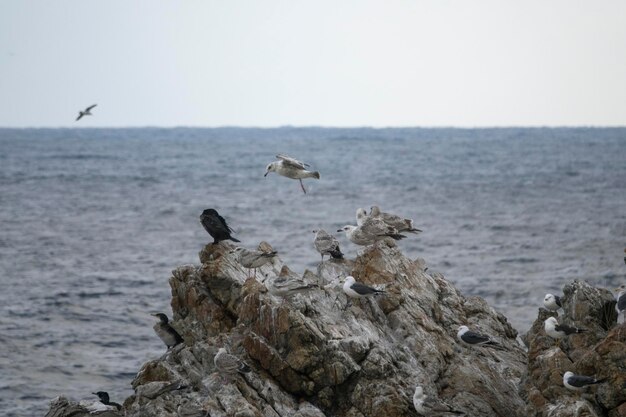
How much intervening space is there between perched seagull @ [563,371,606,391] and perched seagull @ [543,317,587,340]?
149cm

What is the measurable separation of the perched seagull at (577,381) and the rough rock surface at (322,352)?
1459mm

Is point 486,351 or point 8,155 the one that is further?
point 8,155

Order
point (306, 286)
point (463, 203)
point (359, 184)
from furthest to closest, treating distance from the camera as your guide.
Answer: point (359, 184) → point (463, 203) → point (306, 286)

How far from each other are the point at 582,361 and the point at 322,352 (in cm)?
396

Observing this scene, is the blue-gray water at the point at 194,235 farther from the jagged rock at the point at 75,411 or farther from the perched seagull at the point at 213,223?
the jagged rock at the point at 75,411

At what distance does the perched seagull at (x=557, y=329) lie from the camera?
1491 cm

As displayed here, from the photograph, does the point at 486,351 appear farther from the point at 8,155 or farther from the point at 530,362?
the point at 8,155

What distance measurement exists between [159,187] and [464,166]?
40823mm

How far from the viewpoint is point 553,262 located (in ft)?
130

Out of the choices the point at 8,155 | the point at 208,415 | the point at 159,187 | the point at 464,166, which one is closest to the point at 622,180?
the point at 464,166

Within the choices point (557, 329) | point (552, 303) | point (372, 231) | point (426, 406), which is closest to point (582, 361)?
point (557, 329)

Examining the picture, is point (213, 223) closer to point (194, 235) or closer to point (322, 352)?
point (322, 352)

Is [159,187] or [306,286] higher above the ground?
[306,286]

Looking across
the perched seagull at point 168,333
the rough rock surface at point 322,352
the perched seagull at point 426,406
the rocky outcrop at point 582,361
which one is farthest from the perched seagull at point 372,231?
the perched seagull at point 426,406
